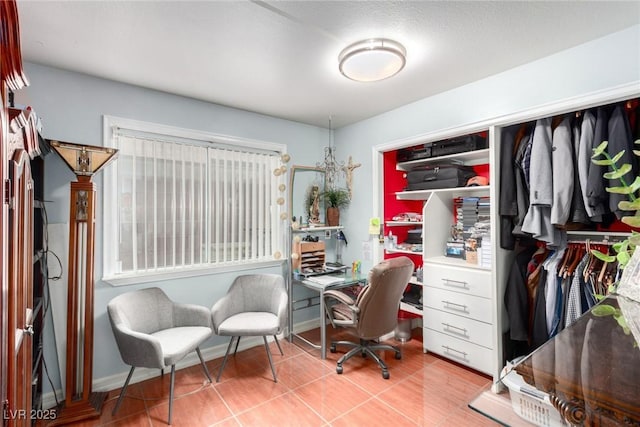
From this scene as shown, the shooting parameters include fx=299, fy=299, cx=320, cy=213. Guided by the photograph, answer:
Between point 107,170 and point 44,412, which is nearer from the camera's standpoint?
point 44,412

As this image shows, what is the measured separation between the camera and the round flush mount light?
1.81 metres

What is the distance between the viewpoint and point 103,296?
92.1 inches

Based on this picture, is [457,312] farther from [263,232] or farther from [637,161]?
[263,232]

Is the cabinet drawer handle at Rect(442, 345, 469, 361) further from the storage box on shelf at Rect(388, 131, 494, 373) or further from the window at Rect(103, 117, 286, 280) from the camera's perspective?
the window at Rect(103, 117, 286, 280)

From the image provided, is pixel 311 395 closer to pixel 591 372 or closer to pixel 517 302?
pixel 517 302

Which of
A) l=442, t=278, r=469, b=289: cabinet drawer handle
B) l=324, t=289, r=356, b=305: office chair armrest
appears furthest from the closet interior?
l=324, t=289, r=356, b=305: office chair armrest

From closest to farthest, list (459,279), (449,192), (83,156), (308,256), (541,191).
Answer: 1. (83,156)
2. (541,191)
3. (459,279)
4. (449,192)
5. (308,256)

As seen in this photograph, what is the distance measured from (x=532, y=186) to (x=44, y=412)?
12.0 ft

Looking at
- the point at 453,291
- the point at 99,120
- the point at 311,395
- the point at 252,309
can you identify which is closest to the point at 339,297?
the point at 311,395

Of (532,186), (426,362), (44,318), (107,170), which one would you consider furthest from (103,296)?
(532,186)

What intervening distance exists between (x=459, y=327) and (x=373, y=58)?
7.32 ft

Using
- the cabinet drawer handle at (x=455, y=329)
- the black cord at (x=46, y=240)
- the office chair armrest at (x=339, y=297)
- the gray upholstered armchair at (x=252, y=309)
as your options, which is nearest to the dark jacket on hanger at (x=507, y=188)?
the cabinet drawer handle at (x=455, y=329)

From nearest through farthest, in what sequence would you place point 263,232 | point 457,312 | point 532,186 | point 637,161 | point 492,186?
point 637,161
point 532,186
point 492,186
point 457,312
point 263,232

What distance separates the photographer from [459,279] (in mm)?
2555
